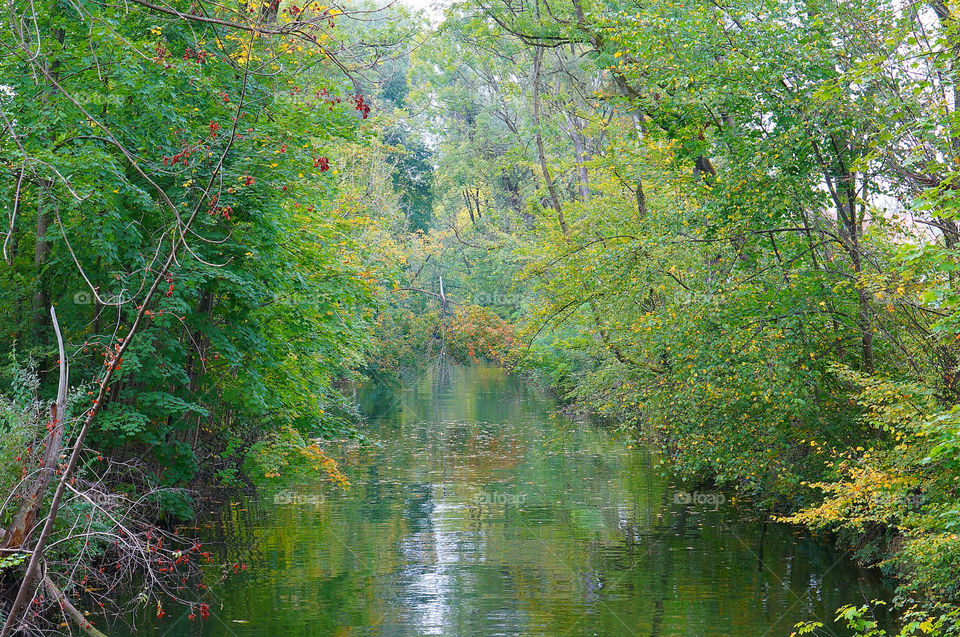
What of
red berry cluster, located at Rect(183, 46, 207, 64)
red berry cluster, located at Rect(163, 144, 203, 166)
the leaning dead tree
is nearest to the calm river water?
the leaning dead tree

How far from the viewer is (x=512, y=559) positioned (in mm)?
13656

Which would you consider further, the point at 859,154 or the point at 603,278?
the point at 603,278

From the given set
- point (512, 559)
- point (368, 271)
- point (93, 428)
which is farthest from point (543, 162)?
point (93, 428)

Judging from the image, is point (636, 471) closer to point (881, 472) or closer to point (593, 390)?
point (593, 390)

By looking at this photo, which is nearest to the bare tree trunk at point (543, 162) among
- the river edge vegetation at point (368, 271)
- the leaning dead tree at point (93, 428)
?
the river edge vegetation at point (368, 271)

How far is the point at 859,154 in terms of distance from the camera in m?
12.4

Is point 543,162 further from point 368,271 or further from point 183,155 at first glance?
point 183,155

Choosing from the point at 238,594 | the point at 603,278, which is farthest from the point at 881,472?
the point at 238,594

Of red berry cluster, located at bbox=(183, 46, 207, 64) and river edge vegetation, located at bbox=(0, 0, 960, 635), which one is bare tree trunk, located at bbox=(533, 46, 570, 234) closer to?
river edge vegetation, located at bbox=(0, 0, 960, 635)

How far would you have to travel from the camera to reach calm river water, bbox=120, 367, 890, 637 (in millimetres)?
10773

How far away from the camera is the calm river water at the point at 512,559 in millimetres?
10773

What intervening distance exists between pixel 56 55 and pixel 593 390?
14108 millimetres

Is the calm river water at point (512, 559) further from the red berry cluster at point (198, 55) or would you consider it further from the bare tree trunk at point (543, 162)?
the bare tree trunk at point (543, 162)

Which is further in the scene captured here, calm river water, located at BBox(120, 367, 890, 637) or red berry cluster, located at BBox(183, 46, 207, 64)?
calm river water, located at BBox(120, 367, 890, 637)
